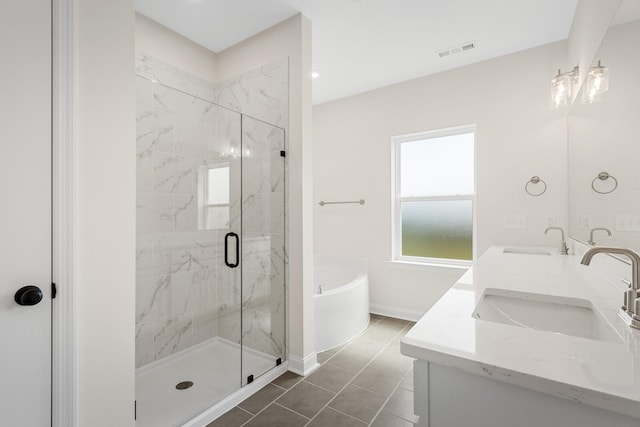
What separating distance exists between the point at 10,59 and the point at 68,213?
0.53 meters

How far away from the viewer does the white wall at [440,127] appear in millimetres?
2611

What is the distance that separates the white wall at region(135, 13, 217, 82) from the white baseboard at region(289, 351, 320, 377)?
261 cm

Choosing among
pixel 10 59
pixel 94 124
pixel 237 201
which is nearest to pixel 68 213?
pixel 94 124

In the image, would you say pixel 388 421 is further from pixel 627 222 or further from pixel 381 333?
pixel 627 222

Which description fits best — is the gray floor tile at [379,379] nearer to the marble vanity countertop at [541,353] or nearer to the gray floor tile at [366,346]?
the gray floor tile at [366,346]

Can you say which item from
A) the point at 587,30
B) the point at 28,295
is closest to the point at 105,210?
the point at 28,295

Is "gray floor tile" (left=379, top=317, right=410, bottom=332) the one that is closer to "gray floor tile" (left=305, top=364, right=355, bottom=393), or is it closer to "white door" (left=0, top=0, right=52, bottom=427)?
"gray floor tile" (left=305, top=364, right=355, bottom=393)

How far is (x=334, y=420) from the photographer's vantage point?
1.71 meters

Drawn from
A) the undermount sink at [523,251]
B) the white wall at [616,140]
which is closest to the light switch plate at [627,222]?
the white wall at [616,140]

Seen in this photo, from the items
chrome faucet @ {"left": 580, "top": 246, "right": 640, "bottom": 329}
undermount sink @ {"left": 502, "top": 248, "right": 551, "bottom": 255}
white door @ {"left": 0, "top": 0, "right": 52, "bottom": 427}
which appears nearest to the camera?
chrome faucet @ {"left": 580, "top": 246, "right": 640, "bottom": 329}

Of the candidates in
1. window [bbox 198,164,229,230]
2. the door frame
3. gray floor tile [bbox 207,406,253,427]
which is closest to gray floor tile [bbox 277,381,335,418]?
gray floor tile [bbox 207,406,253,427]

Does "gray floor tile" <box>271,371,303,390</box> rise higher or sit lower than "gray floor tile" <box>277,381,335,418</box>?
lower

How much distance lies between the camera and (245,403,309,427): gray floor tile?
1681 millimetres

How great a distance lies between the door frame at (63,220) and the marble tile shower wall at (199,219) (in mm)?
1152
